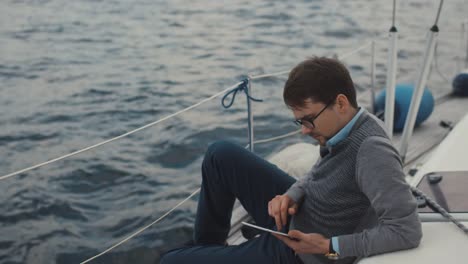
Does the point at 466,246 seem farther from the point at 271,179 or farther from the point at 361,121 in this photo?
the point at 271,179

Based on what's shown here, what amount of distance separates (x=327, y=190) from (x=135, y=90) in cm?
516

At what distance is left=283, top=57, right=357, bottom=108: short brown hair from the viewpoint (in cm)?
148

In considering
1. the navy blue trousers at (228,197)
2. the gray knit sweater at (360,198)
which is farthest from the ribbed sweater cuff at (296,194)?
the navy blue trousers at (228,197)

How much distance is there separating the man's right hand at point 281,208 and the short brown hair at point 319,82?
1.12 feet

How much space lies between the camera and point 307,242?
153 cm

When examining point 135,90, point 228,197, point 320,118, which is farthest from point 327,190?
point 135,90

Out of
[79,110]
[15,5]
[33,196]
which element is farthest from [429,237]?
[15,5]

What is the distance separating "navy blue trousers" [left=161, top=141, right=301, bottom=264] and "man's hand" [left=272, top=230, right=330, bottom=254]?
171 mm

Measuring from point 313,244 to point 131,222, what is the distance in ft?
7.74

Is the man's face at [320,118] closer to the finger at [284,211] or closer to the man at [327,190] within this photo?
the man at [327,190]

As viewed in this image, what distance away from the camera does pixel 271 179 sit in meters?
1.94

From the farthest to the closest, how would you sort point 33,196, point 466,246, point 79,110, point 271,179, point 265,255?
point 79,110 → point 33,196 → point 271,179 → point 265,255 → point 466,246

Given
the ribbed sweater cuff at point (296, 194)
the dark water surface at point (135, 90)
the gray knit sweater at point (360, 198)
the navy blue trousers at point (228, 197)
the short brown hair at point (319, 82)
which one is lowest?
the dark water surface at point (135, 90)

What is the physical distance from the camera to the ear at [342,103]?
4.86 feet
